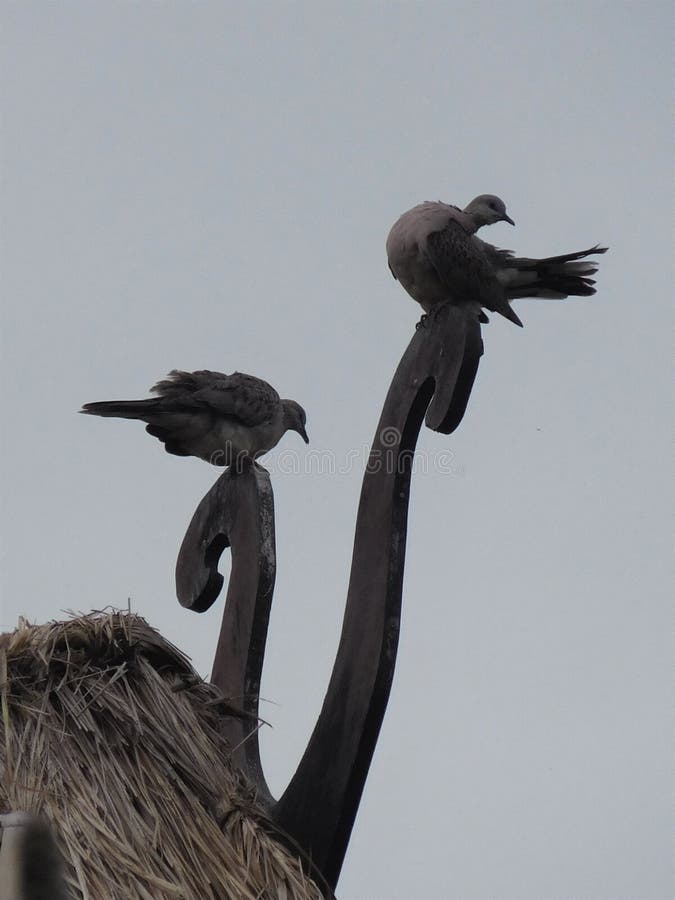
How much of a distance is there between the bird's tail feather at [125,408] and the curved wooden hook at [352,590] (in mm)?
828

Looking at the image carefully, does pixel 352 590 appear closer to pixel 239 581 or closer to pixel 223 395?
pixel 239 581

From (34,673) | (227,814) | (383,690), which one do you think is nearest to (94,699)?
(34,673)

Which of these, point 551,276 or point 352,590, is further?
point 551,276

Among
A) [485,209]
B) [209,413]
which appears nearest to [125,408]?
[209,413]

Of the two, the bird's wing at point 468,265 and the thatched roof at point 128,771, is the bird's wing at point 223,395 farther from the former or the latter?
the thatched roof at point 128,771

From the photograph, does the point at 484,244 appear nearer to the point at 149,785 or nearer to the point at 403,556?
the point at 403,556

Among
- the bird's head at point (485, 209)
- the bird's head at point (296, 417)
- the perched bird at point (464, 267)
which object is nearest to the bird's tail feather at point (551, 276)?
the perched bird at point (464, 267)

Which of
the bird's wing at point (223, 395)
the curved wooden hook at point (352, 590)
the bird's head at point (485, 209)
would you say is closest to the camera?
the curved wooden hook at point (352, 590)

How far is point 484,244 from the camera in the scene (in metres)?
6.13

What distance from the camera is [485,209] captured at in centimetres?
702

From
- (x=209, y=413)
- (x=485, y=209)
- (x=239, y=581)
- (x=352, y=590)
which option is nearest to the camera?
(x=352, y=590)

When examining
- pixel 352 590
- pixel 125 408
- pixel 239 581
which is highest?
pixel 125 408

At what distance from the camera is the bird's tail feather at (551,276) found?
607 centimetres

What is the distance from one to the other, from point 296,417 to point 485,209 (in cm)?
181
